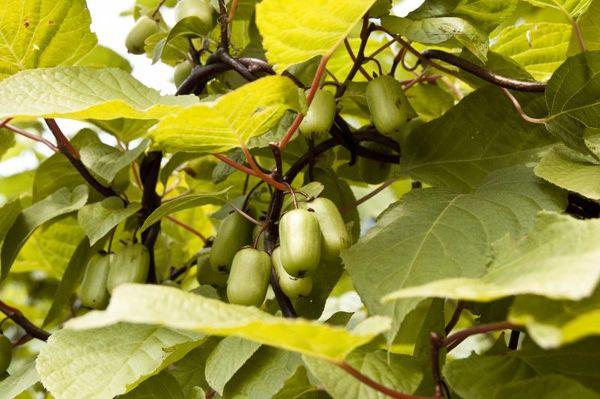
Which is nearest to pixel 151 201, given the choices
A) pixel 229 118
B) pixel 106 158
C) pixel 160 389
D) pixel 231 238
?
pixel 106 158

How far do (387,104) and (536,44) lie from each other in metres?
0.43

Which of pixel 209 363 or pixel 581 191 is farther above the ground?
pixel 581 191

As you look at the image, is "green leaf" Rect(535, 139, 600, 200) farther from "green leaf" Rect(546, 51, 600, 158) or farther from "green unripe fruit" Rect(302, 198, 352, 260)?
"green unripe fruit" Rect(302, 198, 352, 260)

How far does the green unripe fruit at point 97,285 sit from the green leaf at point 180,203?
0.14 meters

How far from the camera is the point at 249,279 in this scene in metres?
0.79

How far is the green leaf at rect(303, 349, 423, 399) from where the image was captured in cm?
60

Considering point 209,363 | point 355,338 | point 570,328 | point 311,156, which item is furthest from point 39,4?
point 570,328

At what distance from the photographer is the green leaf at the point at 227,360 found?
2.45 feet

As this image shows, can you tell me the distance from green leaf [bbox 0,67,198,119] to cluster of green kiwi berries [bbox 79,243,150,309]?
251 mm

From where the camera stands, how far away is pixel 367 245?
721mm

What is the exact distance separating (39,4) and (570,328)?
0.81m

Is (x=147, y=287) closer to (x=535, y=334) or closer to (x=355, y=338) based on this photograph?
(x=355, y=338)

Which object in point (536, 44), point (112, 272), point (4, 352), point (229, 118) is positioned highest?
point (229, 118)

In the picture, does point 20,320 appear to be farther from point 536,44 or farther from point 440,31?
point 536,44
